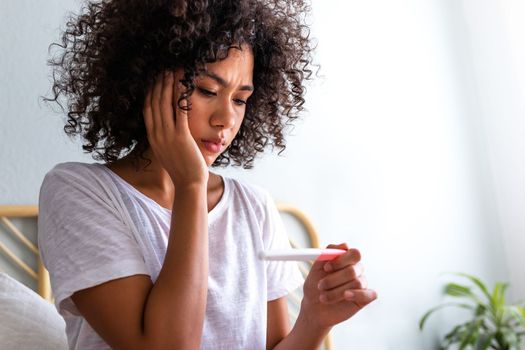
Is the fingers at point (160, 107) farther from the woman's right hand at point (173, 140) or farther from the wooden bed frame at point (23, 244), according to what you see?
the wooden bed frame at point (23, 244)

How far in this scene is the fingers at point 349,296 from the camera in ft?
3.12

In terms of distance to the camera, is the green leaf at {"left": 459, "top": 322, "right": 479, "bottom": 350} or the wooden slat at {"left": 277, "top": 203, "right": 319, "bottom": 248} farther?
→ the green leaf at {"left": 459, "top": 322, "right": 479, "bottom": 350}

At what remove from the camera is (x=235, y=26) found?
1005 mm

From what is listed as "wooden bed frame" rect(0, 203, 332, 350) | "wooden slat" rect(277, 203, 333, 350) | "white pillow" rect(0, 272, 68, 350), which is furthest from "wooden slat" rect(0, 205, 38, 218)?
"wooden slat" rect(277, 203, 333, 350)

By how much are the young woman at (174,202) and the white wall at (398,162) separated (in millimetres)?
750

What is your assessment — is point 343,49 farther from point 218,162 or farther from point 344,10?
point 218,162

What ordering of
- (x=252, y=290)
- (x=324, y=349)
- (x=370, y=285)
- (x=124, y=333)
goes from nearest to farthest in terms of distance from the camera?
(x=124, y=333) < (x=252, y=290) < (x=324, y=349) < (x=370, y=285)

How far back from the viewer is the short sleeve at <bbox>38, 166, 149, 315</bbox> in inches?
34.0

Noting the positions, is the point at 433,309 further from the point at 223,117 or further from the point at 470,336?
the point at 223,117

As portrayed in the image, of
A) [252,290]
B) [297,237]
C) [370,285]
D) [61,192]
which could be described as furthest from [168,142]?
[370,285]

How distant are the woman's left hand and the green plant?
1.52 meters

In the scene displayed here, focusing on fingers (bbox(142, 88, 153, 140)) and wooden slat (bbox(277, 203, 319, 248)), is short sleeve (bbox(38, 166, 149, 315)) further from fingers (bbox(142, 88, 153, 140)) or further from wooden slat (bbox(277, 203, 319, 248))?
wooden slat (bbox(277, 203, 319, 248))

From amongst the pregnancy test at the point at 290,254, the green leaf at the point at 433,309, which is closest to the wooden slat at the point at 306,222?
the green leaf at the point at 433,309

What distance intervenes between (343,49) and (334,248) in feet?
4.69
